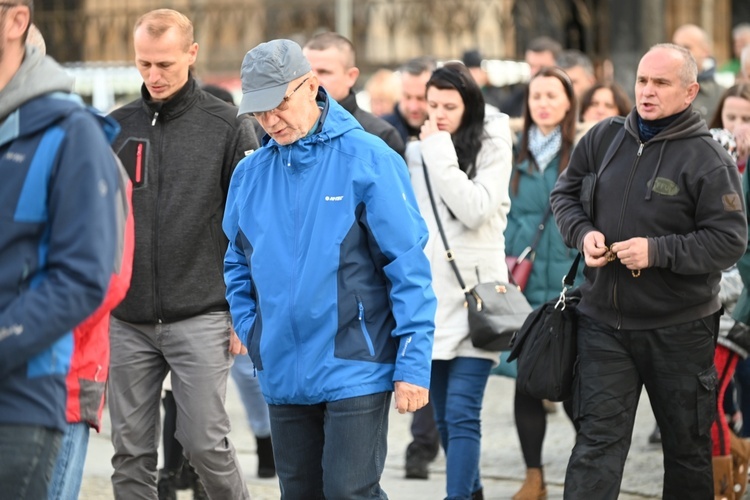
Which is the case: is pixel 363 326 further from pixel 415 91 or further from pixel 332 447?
pixel 415 91

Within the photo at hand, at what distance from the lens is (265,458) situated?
766 cm

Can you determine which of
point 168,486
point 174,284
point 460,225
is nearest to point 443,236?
point 460,225

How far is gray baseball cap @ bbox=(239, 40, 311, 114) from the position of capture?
454 cm

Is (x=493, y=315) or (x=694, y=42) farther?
(x=694, y=42)

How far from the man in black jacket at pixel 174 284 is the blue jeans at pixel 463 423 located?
1.07 metres

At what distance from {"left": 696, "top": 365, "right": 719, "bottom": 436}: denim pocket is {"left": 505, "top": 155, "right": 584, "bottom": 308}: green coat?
1.80 meters

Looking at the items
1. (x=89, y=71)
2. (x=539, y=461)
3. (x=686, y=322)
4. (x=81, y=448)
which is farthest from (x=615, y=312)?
(x=89, y=71)

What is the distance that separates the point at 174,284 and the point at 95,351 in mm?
1978

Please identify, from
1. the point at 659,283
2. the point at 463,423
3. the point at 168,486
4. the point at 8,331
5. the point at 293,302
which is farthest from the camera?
the point at 168,486

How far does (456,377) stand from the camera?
21.4 feet

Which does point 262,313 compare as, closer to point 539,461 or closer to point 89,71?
point 539,461

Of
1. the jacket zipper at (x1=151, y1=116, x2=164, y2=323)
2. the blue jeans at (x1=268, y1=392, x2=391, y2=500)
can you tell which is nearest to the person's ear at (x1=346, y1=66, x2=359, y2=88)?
the jacket zipper at (x1=151, y1=116, x2=164, y2=323)

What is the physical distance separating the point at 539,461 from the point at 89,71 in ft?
44.2

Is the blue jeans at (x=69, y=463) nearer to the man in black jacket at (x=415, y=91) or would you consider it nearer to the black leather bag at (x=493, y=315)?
the black leather bag at (x=493, y=315)
